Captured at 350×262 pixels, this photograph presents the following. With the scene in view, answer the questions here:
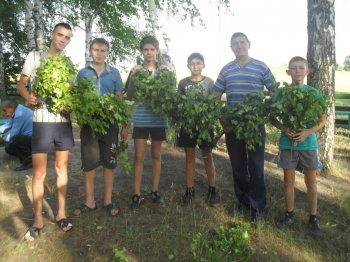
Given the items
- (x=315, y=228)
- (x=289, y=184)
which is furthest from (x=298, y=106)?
(x=315, y=228)

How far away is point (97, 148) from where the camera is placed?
4129mm

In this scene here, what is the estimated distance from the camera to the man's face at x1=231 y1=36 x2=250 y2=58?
13.4 feet

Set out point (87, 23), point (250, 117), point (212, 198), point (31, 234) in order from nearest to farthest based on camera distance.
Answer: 1. point (31, 234)
2. point (250, 117)
3. point (212, 198)
4. point (87, 23)

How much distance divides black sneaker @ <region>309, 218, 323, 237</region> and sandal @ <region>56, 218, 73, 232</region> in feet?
9.42

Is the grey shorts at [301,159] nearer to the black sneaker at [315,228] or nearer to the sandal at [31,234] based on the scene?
the black sneaker at [315,228]

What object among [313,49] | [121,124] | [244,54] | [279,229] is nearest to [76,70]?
[121,124]

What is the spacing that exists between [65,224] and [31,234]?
371 millimetres

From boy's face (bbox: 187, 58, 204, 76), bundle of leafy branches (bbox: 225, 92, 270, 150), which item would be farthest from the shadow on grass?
boy's face (bbox: 187, 58, 204, 76)

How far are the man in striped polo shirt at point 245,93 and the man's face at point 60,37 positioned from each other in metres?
1.91

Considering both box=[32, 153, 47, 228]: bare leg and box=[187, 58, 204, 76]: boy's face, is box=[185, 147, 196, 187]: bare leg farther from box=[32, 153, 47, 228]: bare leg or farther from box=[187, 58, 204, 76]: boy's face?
box=[32, 153, 47, 228]: bare leg

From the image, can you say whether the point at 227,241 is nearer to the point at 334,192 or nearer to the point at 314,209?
the point at 314,209

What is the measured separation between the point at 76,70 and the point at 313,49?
4.07 m

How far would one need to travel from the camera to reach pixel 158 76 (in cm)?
412

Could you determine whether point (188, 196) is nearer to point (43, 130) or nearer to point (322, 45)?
point (43, 130)
